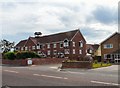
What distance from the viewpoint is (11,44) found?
316ft

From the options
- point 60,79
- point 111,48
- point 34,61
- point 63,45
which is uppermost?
point 63,45

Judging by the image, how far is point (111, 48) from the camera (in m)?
65.1

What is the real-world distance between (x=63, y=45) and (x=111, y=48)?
1810 cm

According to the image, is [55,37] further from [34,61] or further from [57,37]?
[34,61]

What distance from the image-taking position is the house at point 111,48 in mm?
63800

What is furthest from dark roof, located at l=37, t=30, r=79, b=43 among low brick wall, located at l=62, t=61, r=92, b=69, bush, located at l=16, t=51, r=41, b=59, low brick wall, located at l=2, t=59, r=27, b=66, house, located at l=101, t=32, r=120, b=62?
low brick wall, located at l=62, t=61, r=92, b=69

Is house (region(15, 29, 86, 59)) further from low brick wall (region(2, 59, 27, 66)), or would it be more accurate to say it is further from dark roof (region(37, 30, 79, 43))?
low brick wall (region(2, 59, 27, 66))

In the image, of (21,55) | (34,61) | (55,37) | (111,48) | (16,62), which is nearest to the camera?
(34,61)

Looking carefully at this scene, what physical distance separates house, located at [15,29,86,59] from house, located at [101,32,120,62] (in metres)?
12.7

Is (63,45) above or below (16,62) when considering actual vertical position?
above

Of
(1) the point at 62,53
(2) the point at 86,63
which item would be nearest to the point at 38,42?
(1) the point at 62,53

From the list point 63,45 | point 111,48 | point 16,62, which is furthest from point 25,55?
point 63,45

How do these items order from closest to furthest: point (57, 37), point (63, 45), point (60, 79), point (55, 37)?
point (60, 79) < point (63, 45) < point (57, 37) < point (55, 37)

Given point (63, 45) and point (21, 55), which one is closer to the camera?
point (21, 55)
